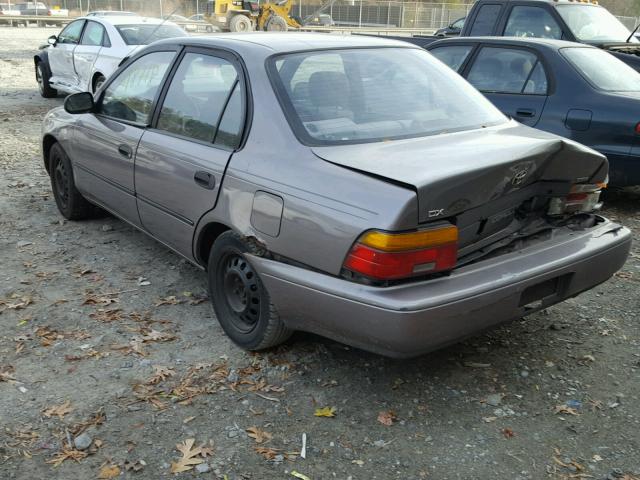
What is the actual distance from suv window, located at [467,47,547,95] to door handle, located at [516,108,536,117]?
0.20 m

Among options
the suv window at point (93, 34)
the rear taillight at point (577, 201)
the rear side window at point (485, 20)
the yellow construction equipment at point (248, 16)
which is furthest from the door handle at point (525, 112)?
the yellow construction equipment at point (248, 16)

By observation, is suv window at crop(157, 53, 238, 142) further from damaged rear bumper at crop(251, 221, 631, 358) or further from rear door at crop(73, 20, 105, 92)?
rear door at crop(73, 20, 105, 92)

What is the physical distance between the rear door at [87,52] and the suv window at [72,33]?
0.23 m

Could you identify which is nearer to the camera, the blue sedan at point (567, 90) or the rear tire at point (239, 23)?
the blue sedan at point (567, 90)

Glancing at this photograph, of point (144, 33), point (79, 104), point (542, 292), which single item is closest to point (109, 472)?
point (542, 292)

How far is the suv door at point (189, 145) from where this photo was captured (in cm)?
374

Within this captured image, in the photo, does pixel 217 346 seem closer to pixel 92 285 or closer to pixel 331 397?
pixel 331 397

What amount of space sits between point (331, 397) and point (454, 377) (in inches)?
26.5

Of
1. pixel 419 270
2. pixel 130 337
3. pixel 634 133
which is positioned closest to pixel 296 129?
pixel 419 270

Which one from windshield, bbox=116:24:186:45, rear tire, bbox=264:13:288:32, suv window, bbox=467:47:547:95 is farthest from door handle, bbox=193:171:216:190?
rear tire, bbox=264:13:288:32

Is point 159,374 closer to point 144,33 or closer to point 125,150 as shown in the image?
point 125,150

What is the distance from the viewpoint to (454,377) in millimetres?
3518

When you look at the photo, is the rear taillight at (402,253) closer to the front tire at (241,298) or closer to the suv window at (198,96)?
the front tire at (241,298)

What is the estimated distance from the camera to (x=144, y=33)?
11281mm
